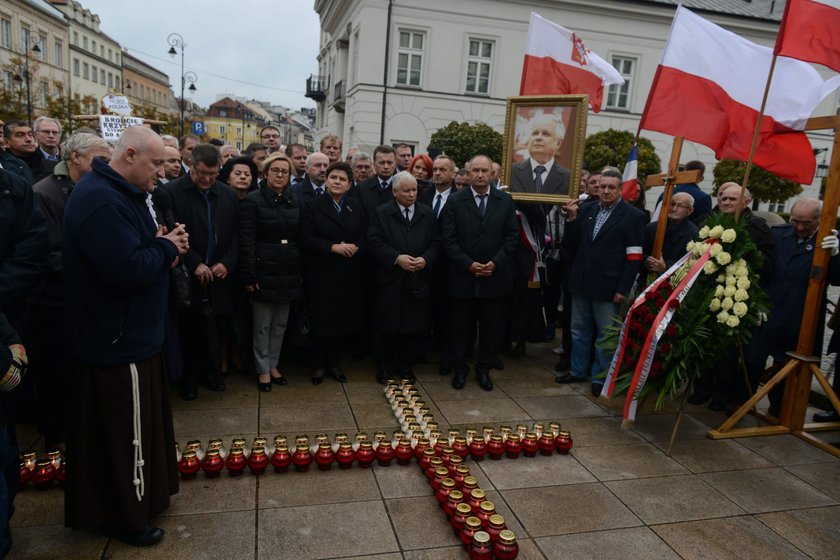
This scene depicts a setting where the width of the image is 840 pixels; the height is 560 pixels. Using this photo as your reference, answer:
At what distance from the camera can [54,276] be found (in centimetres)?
390

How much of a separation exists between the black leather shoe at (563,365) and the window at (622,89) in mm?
25566

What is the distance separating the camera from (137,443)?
9.72ft

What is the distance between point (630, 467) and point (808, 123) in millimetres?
3381

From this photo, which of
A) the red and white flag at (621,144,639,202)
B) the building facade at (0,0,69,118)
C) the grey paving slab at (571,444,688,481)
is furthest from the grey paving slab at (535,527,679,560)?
the building facade at (0,0,69,118)

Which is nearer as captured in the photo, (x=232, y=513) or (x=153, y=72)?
(x=232, y=513)

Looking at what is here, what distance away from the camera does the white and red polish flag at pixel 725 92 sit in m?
5.10

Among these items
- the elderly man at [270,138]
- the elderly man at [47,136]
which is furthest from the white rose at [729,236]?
the elderly man at [47,136]

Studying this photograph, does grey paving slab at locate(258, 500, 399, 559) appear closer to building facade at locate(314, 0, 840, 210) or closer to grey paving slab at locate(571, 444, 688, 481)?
grey paving slab at locate(571, 444, 688, 481)

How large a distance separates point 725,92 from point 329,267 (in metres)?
3.87

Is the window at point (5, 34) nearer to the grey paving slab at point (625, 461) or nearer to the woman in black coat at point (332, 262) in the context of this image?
the woman in black coat at point (332, 262)

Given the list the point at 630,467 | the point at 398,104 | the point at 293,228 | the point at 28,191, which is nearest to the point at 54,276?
the point at 28,191

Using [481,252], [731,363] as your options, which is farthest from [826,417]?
[481,252]

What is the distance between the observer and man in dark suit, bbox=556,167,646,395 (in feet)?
18.1

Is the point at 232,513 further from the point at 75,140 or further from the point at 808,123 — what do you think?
the point at 808,123
